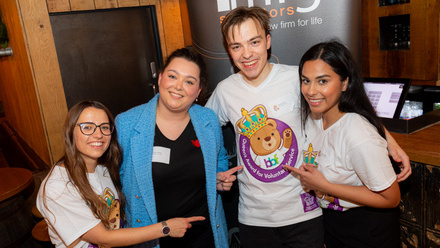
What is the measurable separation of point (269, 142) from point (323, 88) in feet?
1.26

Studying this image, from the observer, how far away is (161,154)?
5.43 feet

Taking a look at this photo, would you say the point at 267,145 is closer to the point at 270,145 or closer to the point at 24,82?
the point at 270,145

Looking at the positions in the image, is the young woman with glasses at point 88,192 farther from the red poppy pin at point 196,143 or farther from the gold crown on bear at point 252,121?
the gold crown on bear at point 252,121

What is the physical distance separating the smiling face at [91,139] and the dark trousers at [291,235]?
86 centimetres

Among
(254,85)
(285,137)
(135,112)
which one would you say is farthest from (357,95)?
(135,112)

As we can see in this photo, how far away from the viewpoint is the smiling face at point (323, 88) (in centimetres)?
147

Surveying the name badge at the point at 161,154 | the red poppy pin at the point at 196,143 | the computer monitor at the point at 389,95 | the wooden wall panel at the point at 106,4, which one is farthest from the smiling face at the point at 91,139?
the wooden wall panel at the point at 106,4

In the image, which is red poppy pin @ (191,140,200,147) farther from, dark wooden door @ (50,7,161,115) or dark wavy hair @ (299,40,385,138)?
dark wooden door @ (50,7,161,115)

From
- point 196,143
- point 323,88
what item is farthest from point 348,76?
point 196,143

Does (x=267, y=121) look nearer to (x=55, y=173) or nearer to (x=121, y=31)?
(x=55, y=173)

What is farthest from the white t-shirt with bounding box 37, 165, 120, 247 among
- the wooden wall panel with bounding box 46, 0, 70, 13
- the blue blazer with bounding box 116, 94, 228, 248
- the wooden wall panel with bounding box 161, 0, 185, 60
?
the wooden wall panel with bounding box 161, 0, 185, 60

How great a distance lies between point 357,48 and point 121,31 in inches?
110

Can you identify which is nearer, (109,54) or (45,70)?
(45,70)

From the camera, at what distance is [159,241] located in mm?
1712
